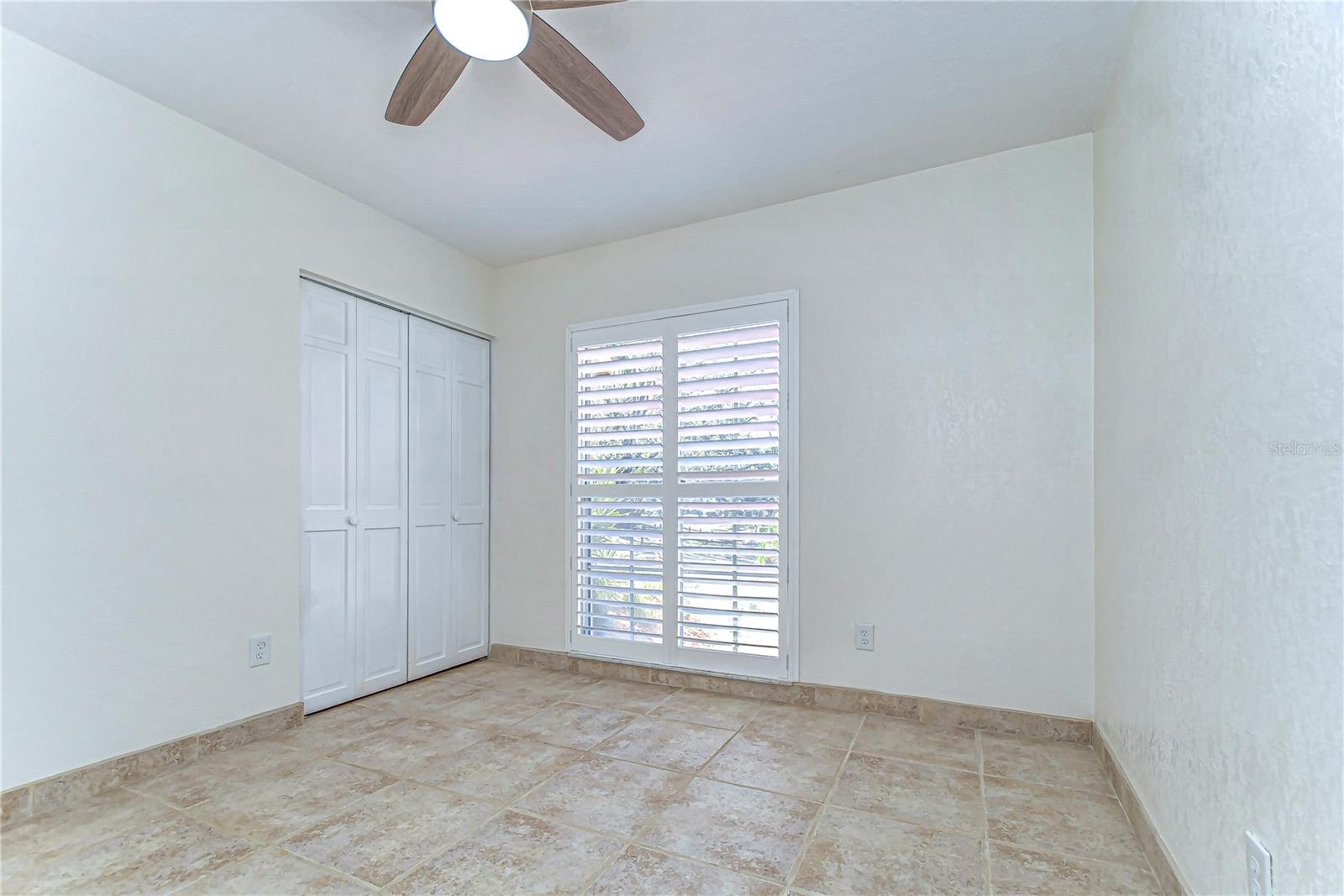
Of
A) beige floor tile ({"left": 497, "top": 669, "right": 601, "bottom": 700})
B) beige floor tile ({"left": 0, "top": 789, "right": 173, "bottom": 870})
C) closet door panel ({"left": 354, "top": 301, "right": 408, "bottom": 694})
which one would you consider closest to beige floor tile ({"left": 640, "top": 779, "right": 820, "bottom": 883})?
beige floor tile ({"left": 497, "top": 669, "right": 601, "bottom": 700})

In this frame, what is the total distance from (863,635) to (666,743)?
1.06 metres

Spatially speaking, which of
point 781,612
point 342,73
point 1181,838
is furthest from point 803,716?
point 342,73

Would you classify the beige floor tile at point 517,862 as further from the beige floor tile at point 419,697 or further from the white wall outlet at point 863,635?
the white wall outlet at point 863,635

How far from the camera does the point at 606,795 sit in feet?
7.38

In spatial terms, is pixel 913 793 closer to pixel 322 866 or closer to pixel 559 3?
pixel 322 866

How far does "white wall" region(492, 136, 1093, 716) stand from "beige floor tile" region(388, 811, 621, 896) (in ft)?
5.32

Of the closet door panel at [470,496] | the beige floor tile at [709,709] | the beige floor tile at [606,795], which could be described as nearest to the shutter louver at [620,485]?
the beige floor tile at [709,709]

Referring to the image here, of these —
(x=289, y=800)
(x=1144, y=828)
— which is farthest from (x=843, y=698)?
(x=289, y=800)

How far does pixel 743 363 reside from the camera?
11.3 feet

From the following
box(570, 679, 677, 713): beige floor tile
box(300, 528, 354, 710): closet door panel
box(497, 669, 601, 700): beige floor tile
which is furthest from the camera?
box(497, 669, 601, 700): beige floor tile

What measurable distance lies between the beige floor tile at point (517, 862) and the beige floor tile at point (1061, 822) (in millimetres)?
1200

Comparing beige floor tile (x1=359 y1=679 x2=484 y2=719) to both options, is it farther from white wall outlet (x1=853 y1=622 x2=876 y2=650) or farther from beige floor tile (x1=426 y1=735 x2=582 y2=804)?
white wall outlet (x1=853 y1=622 x2=876 y2=650)

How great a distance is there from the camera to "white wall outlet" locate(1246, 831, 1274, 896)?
115 centimetres

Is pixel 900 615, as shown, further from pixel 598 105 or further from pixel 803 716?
pixel 598 105
